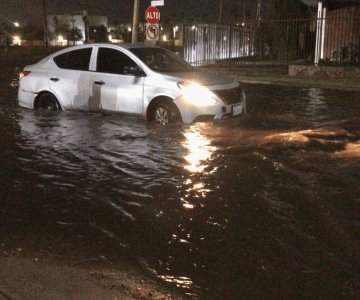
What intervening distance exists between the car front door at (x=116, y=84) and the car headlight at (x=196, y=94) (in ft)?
2.70

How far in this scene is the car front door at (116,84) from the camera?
960 cm

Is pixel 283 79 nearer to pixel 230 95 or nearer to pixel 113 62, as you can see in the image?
pixel 230 95

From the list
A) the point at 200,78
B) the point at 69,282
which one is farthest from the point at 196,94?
the point at 69,282

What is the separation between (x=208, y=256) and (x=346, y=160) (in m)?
3.71

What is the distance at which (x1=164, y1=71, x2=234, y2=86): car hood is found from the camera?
30.5 feet

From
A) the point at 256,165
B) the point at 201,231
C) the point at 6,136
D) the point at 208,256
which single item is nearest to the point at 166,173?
the point at 256,165

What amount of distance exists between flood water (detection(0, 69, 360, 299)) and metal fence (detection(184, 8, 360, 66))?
43.1ft

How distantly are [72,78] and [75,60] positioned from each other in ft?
1.20

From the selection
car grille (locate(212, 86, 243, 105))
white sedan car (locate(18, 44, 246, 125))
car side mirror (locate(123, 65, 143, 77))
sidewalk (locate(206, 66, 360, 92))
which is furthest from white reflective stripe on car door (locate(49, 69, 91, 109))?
sidewalk (locate(206, 66, 360, 92))

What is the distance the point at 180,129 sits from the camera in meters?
9.11

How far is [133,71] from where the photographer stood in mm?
9641

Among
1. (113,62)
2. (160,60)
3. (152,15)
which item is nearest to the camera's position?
(113,62)

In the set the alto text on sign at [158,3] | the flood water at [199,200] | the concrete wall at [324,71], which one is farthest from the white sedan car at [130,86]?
the concrete wall at [324,71]

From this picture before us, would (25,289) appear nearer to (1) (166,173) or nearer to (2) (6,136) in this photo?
(1) (166,173)
